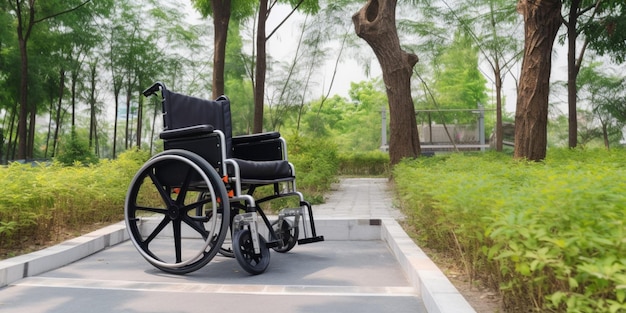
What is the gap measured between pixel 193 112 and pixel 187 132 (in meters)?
0.54

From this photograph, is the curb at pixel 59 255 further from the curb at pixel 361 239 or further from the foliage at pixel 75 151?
the foliage at pixel 75 151

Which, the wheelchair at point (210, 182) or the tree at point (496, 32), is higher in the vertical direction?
the tree at point (496, 32)

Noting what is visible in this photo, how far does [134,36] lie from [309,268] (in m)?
18.2

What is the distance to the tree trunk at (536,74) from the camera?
18.4 ft

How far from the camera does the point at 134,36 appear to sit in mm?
19469

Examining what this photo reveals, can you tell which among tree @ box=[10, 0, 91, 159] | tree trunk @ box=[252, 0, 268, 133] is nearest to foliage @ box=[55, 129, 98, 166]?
tree trunk @ box=[252, 0, 268, 133]

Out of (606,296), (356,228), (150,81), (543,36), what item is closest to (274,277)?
(356,228)

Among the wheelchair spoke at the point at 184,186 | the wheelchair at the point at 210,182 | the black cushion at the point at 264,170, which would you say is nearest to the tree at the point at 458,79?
the wheelchair at the point at 210,182

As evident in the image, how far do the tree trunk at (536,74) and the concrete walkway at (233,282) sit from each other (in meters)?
2.47

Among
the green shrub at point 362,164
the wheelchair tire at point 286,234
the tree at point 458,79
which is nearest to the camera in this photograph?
the wheelchair tire at point 286,234

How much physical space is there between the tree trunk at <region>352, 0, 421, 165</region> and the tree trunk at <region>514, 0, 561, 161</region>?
2659mm

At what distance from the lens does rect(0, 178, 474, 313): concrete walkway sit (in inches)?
92.5

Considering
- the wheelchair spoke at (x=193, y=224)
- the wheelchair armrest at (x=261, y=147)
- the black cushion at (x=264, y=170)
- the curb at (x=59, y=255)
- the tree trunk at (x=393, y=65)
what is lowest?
the curb at (x=59, y=255)

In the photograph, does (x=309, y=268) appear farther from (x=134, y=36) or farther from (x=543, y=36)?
(x=134, y=36)
